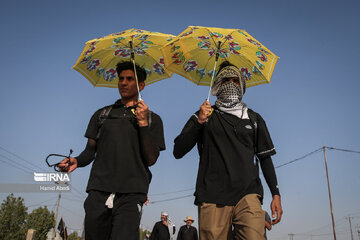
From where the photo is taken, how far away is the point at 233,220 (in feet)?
11.4

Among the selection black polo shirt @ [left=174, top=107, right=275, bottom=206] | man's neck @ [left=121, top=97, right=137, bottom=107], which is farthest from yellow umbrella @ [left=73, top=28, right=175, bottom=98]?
black polo shirt @ [left=174, top=107, right=275, bottom=206]

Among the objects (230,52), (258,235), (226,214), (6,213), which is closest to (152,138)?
(226,214)

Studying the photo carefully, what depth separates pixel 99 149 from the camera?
381 cm

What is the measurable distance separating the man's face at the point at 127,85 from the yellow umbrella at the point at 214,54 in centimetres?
83

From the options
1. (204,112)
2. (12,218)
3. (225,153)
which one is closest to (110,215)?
(225,153)

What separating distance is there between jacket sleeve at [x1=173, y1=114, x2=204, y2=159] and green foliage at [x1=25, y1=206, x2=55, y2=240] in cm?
8776

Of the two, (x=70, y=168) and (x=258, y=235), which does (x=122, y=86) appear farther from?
(x=258, y=235)

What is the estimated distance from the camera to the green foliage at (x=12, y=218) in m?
61.3

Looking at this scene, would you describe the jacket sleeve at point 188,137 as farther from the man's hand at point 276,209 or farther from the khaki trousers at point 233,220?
the man's hand at point 276,209

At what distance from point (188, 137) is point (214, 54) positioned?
71.2 inches

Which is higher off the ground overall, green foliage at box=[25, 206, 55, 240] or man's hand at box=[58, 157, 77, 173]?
green foliage at box=[25, 206, 55, 240]

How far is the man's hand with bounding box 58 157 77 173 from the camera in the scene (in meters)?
3.87

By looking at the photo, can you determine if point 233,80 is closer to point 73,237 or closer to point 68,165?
point 68,165

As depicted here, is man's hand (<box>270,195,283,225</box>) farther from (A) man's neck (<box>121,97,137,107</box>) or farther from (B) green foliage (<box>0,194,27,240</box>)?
(B) green foliage (<box>0,194,27,240</box>)
